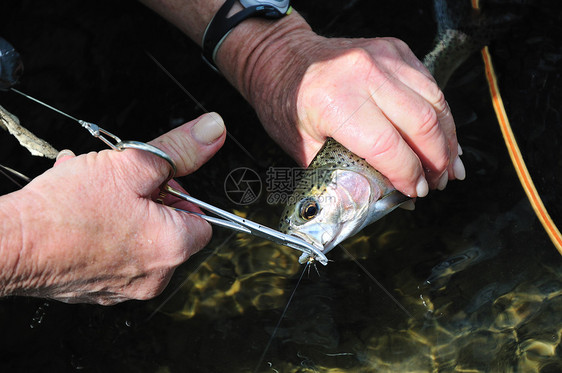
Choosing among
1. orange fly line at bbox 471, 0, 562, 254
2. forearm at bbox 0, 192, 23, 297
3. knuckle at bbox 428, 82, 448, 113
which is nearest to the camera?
forearm at bbox 0, 192, 23, 297

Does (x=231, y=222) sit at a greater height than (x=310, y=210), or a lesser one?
greater

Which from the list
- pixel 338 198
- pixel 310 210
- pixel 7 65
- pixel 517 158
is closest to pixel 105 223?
pixel 7 65

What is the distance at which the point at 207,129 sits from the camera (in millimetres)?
1879

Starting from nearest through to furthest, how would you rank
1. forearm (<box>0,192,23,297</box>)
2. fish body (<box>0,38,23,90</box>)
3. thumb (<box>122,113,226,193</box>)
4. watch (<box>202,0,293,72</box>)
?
forearm (<box>0,192,23,297</box>) < thumb (<box>122,113,226,193</box>) < fish body (<box>0,38,23,90</box>) < watch (<box>202,0,293,72</box>)

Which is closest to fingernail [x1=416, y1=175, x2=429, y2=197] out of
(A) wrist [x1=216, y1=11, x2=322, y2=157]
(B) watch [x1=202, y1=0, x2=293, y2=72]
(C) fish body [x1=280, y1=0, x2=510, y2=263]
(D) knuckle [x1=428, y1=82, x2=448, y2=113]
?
(C) fish body [x1=280, y1=0, x2=510, y2=263]

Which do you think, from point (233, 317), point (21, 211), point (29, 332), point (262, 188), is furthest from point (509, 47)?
point (29, 332)

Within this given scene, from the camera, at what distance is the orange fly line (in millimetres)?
2742

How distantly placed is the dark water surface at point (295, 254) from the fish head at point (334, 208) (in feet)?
1.75

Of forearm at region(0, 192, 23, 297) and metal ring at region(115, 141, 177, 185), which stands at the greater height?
metal ring at region(115, 141, 177, 185)

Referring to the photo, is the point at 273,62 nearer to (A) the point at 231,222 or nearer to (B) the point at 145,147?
(A) the point at 231,222

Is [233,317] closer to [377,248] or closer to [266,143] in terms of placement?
[377,248]

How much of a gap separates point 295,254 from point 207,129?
4.09 feet

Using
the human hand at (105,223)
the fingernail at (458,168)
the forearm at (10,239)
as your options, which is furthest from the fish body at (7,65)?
the fingernail at (458,168)

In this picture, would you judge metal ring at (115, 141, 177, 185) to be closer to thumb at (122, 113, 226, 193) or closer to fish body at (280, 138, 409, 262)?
thumb at (122, 113, 226, 193)
